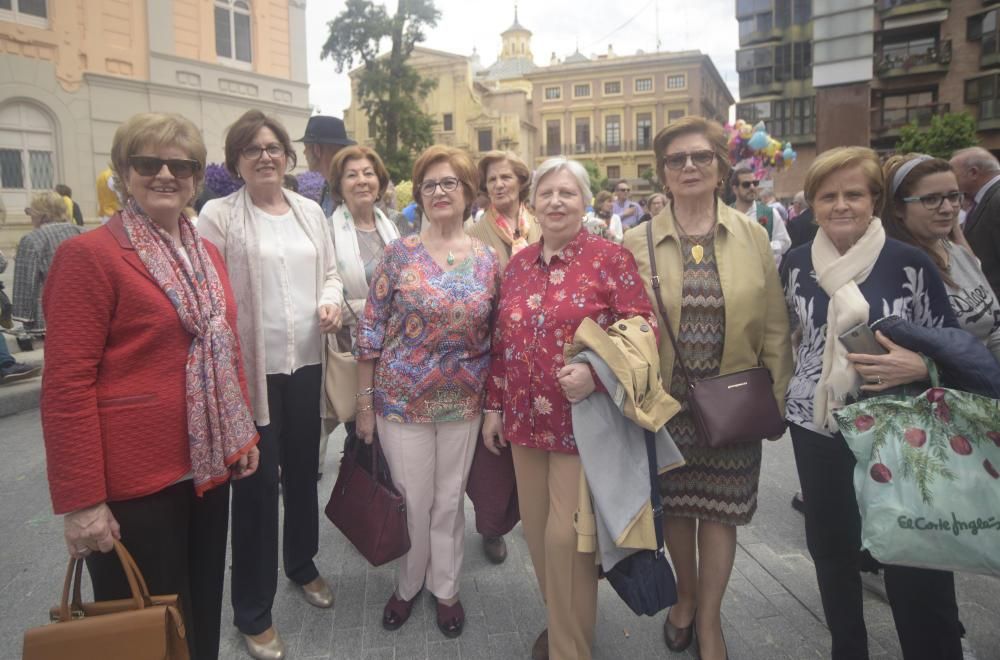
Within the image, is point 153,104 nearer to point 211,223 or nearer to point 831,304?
point 211,223

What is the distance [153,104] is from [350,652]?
703 inches

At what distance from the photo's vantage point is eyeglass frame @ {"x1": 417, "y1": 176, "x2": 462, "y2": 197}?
2727 mm

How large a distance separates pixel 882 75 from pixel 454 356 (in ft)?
128

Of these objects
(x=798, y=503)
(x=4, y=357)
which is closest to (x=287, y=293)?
(x=798, y=503)

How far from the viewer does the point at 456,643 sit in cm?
268

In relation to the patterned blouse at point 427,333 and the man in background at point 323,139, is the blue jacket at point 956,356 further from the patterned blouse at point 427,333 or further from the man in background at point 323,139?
the man in background at point 323,139

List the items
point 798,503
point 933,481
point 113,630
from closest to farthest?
point 113,630
point 933,481
point 798,503

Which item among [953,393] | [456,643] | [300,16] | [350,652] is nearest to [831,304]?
[953,393]

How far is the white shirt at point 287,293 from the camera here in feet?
8.54

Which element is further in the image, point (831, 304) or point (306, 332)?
point (306, 332)

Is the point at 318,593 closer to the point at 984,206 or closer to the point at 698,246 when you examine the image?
the point at 698,246

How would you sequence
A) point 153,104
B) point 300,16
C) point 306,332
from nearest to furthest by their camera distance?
point 306,332
point 153,104
point 300,16

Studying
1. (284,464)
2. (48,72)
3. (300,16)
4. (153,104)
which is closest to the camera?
(284,464)

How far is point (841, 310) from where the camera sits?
2.10 metres
